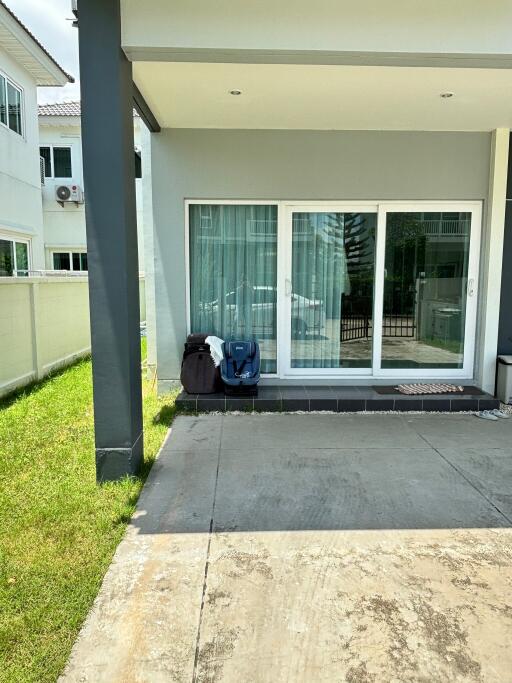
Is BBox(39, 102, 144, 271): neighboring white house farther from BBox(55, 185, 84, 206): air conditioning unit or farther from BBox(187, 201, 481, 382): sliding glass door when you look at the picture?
BBox(187, 201, 481, 382): sliding glass door

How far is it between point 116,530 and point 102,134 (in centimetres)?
238

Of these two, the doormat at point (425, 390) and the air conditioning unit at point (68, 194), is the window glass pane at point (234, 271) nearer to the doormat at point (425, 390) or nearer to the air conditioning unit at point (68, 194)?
the doormat at point (425, 390)

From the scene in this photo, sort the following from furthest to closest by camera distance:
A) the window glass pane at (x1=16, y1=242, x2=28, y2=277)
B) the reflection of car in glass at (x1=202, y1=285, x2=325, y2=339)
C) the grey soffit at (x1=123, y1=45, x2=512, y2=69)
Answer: the window glass pane at (x1=16, y1=242, x2=28, y2=277)
the reflection of car in glass at (x1=202, y1=285, x2=325, y2=339)
the grey soffit at (x1=123, y1=45, x2=512, y2=69)

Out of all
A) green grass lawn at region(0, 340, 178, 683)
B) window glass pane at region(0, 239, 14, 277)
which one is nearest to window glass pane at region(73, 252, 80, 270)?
window glass pane at region(0, 239, 14, 277)

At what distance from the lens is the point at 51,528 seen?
9.16 ft

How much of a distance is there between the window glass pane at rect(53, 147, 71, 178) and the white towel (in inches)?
446

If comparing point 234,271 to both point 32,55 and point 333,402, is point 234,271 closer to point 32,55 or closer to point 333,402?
point 333,402

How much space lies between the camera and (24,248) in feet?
36.8

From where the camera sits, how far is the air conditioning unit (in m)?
13.9

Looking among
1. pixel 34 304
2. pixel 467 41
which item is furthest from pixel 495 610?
pixel 34 304

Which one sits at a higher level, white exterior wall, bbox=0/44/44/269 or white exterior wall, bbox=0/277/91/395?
white exterior wall, bbox=0/44/44/269

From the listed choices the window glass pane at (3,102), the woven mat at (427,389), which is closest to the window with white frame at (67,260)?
the window glass pane at (3,102)

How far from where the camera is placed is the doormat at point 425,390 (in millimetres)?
5340

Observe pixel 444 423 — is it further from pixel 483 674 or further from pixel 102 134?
pixel 102 134
